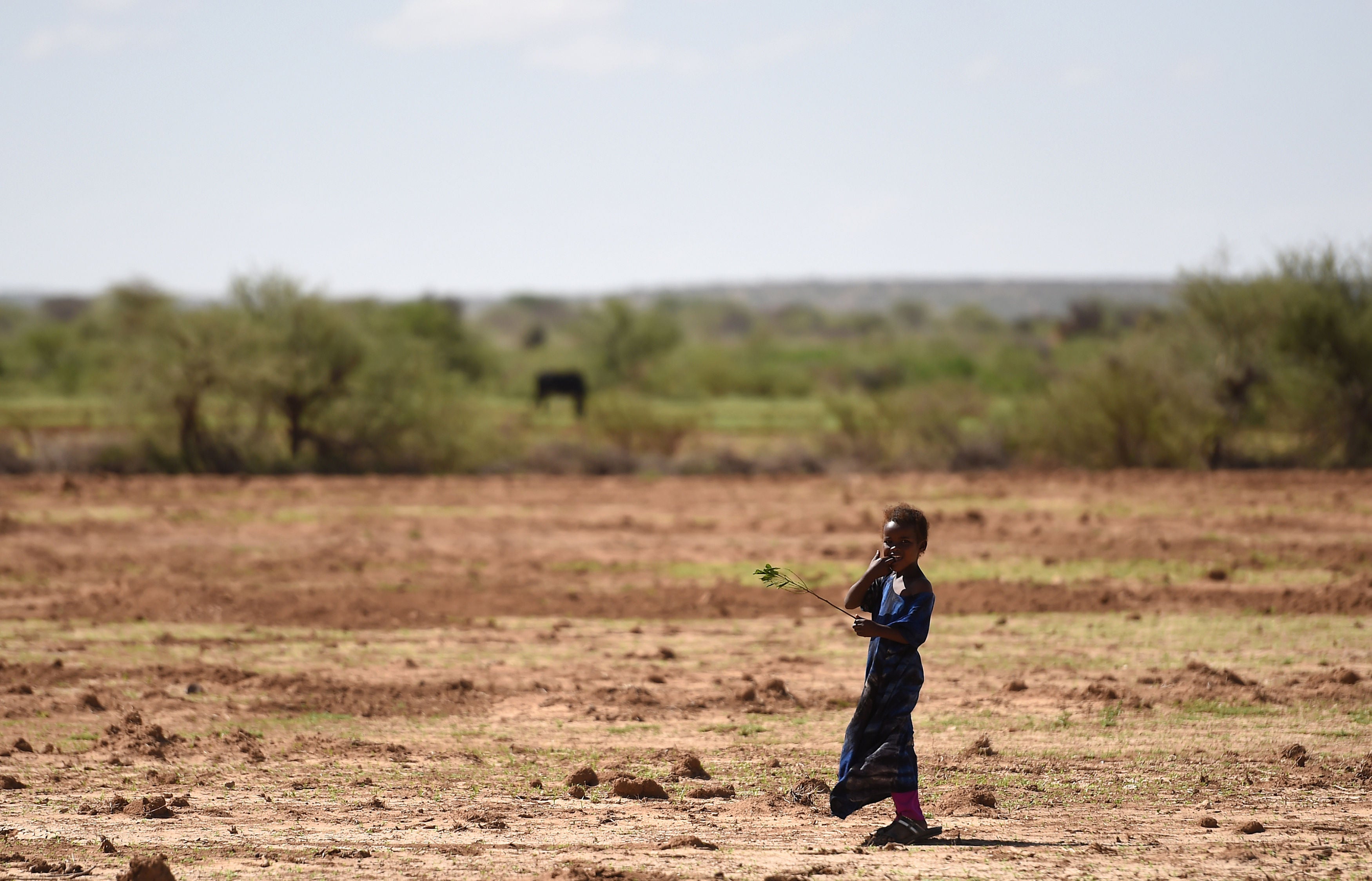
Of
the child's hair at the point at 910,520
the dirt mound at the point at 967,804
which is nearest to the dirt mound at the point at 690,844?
the dirt mound at the point at 967,804

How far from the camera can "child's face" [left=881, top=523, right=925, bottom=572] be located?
229 inches

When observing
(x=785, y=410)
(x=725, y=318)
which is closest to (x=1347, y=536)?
(x=785, y=410)

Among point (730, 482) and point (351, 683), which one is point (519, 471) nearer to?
point (730, 482)

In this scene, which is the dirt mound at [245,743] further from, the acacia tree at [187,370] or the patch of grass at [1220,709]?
the acacia tree at [187,370]

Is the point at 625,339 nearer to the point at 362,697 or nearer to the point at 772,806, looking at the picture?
the point at 362,697

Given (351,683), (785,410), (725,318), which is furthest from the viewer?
(725,318)

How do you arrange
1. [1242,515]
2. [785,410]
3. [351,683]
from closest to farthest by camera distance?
1. [351,683]
2. [1242,515]
3. [785,410]

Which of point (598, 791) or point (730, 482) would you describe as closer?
point (598, 791)

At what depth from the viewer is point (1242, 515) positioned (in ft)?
64.7

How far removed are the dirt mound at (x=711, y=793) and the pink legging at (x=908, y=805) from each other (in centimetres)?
122

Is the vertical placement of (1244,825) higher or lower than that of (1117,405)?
lower

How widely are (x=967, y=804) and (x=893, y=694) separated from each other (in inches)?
45.2

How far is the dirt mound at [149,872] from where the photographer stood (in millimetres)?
5094

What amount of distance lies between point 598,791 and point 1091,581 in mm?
9187
